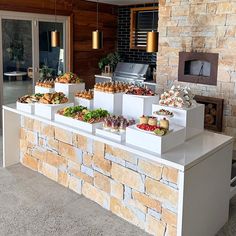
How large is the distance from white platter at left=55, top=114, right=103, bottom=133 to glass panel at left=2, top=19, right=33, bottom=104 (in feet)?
9.79

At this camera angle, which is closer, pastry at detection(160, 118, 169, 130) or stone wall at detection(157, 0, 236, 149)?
pastry at detection(160, 118, 169, 130)

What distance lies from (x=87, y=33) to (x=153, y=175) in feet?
16.6

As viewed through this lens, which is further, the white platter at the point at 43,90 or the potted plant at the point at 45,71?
the potted plant at the point at 45,71

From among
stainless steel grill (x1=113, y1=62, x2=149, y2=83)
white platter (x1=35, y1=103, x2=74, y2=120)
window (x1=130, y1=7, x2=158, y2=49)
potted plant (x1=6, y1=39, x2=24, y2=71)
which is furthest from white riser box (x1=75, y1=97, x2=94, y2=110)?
window (x1=130, y1=7, x2=158, y2=49)

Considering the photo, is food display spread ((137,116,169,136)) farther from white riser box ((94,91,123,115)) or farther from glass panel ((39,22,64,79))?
glass panel ((39,22,64,79))

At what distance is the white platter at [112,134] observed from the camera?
300 centimetres

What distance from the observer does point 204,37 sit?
5121 millimetres

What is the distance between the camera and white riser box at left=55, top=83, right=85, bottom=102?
4.22 m

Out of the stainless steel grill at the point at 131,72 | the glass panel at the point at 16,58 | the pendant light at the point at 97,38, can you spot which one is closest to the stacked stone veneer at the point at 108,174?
the pendant light at the point at 97,38

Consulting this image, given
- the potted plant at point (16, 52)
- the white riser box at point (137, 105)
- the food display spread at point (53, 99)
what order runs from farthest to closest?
the potted plant at point (16, 52) < the food display spread at point (53, 99) < the white riser box at point (137, 105)

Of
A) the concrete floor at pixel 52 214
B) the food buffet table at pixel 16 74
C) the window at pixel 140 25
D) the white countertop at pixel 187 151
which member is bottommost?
the concrete floor at pixel 52 214

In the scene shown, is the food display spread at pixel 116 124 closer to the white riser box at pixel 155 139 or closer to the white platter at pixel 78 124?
the white platter at pixel 78 124

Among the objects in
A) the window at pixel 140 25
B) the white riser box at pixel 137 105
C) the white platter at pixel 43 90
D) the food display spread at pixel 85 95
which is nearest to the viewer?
the white riser box at pixel 137 105

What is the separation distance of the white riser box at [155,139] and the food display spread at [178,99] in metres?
0.24
